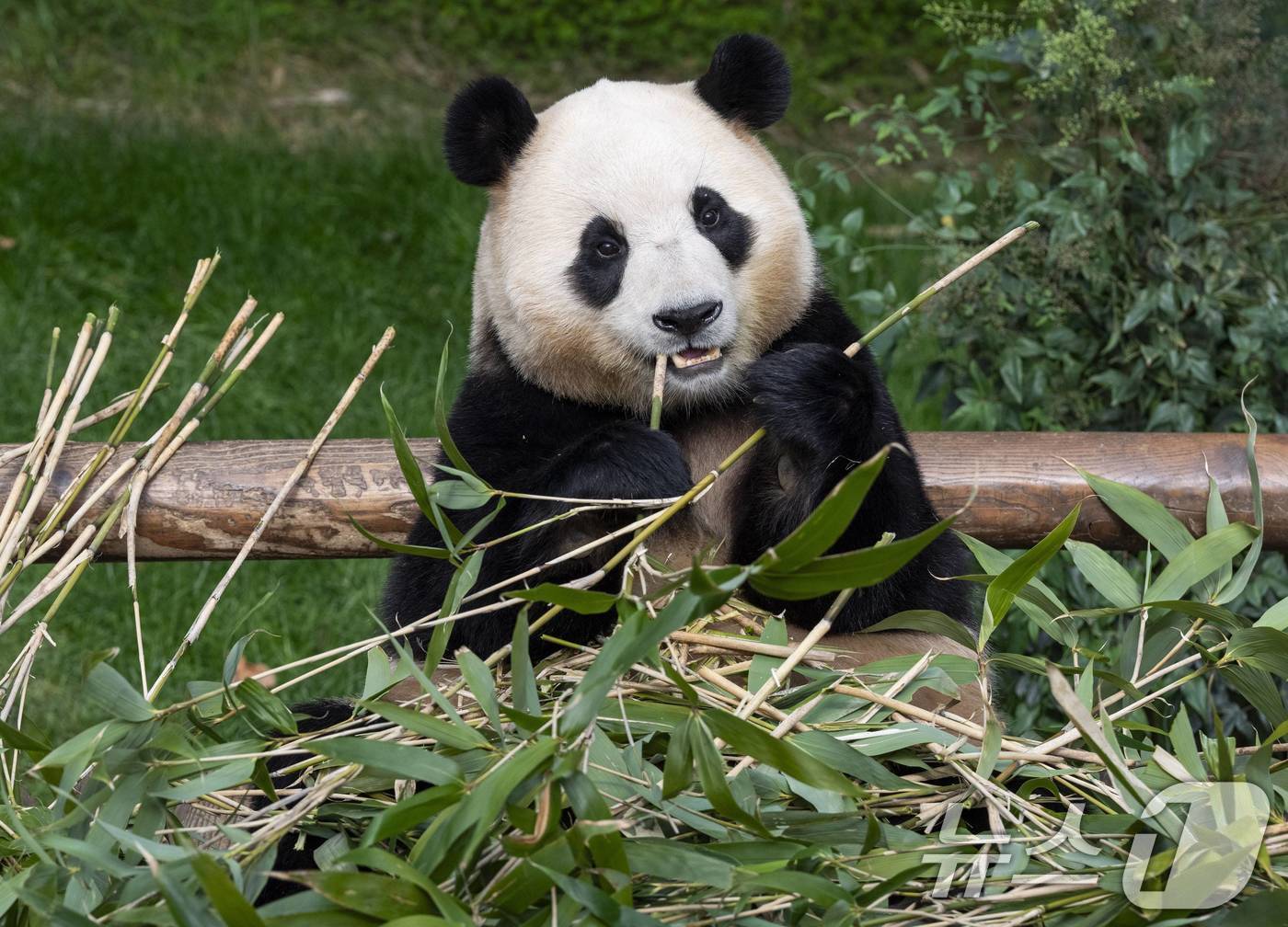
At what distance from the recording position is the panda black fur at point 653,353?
6.81 feet

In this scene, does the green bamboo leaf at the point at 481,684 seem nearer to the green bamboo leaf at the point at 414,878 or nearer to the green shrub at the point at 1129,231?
the green bamboo leaf at the point at 414,878

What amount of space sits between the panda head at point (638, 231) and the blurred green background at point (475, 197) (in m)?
0.65

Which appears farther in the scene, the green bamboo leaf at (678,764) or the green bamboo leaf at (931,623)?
the green bamboo leaf at (931,623)

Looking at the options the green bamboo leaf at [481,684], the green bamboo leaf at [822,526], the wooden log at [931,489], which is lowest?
the wooden log at [931,489]

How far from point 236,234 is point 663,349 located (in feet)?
13.2

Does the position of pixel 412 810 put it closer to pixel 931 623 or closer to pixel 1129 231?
pixel 931 623

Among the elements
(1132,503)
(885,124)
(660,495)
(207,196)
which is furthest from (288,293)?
(1132,503)

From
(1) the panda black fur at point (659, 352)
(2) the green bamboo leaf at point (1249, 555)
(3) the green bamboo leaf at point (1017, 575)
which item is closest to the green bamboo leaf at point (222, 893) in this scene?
(1) the panda black fur at point (659, 352)

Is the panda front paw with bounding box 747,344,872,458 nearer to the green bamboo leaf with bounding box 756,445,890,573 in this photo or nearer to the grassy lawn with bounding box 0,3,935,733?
the green bamboo leaf with bounding box 756,445,890,573

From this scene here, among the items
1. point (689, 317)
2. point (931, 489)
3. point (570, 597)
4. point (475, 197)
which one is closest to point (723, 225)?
point (689, 317)

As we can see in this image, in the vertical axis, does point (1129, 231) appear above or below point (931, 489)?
above

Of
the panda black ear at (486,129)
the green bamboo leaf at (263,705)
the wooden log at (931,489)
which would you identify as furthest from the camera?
the wooden log at (931,489)

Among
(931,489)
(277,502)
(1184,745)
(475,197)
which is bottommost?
(475,197)

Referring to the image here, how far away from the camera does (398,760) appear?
1478 millimetres
